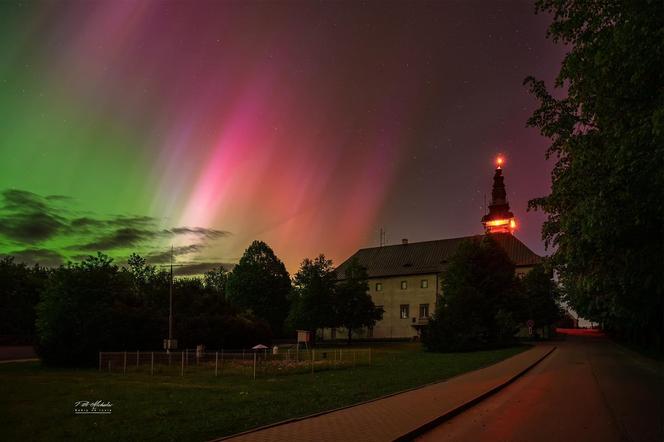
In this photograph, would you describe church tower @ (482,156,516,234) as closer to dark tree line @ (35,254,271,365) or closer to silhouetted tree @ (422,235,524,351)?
silhouetted tree @ (422,235,524,351)

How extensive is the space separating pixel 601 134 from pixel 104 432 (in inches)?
565

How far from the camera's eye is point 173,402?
14.4 metres

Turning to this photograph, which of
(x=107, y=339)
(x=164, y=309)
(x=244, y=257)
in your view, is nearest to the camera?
(x=107, y=339)

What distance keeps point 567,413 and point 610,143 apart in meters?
7.02

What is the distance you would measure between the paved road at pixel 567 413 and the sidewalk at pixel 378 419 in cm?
50

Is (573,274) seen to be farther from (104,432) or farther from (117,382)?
(117,382)

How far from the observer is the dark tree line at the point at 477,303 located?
45406 millimetres

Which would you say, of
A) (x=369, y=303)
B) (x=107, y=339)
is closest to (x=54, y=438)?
(x=107, y=339)

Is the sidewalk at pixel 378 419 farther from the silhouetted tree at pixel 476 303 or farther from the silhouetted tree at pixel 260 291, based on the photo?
the silhouetted tree at pixel 260 291

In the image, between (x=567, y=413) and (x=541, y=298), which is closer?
(x=567, y=413)

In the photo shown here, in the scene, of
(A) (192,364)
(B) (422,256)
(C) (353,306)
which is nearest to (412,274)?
(B) (422,256)

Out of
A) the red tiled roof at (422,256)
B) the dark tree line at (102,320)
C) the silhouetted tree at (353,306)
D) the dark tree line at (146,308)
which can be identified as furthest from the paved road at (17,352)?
the red tiled roof at (422,256)

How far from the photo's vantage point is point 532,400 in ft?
47.7

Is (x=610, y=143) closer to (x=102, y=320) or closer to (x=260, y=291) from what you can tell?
(x=102, y=320)
